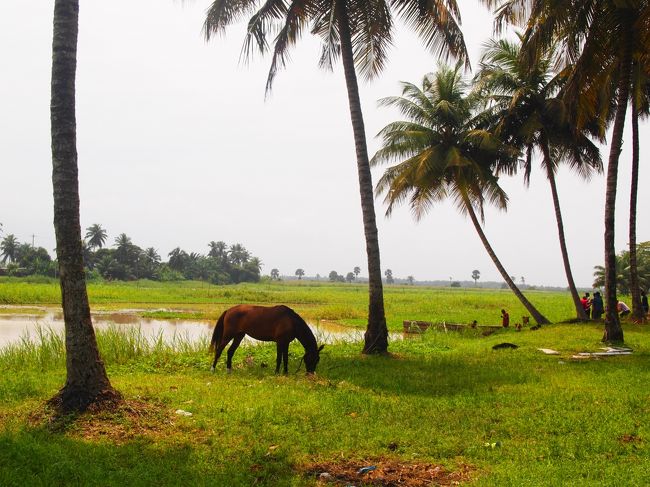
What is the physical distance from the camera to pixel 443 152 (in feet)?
70.9

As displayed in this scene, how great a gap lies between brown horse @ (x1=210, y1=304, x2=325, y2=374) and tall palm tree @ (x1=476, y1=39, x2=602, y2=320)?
13.8 meters

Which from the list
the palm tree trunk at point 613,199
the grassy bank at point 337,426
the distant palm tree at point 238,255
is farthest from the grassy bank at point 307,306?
the distant palm tree at point 238,255

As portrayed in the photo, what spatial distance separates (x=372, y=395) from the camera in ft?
26.3

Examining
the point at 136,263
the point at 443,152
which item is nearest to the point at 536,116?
the point at 443,152

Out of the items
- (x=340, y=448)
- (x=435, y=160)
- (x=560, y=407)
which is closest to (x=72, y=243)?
(x=340, y=448)

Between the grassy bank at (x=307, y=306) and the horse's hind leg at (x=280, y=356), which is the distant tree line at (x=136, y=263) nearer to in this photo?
the grassy bank at (x=307, y=306)

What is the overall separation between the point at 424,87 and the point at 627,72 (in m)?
11.7

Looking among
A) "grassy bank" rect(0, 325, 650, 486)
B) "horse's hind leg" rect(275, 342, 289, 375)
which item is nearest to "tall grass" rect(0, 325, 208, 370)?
"grassy bank" rect(0, 325, 650, 486)

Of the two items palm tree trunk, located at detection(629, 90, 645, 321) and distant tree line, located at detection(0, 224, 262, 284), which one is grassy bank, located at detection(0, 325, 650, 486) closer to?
palm tree trunk, located at detection(629, 90, 645, 321)

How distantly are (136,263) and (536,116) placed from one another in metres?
70.6

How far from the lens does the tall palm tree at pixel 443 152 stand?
21094mm

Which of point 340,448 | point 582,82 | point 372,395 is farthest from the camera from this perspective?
point 582,82

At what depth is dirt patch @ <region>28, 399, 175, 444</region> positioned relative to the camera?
5.91m

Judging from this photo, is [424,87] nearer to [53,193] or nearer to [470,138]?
[470,138]
